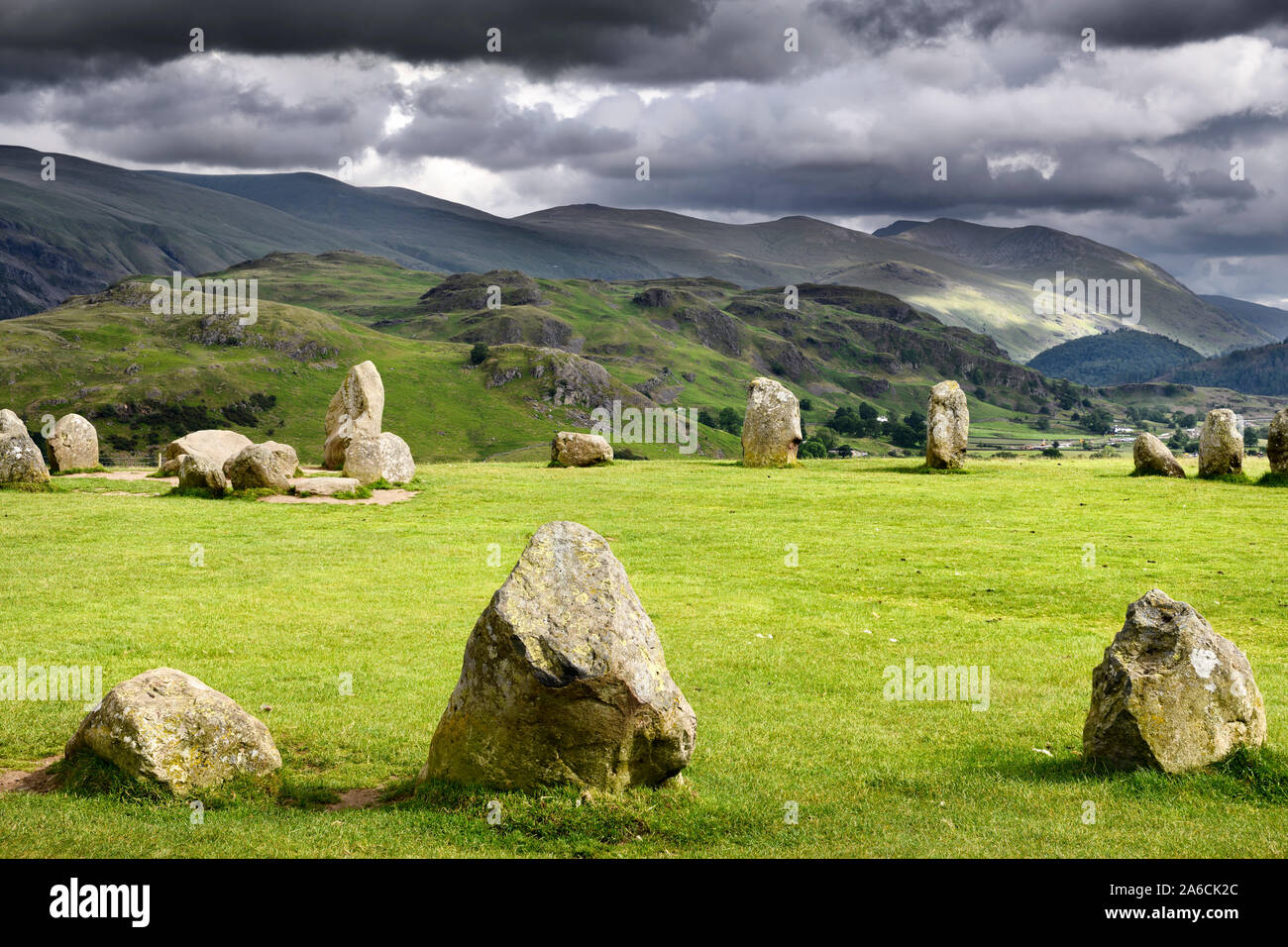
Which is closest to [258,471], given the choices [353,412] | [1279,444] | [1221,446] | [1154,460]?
[353,412]

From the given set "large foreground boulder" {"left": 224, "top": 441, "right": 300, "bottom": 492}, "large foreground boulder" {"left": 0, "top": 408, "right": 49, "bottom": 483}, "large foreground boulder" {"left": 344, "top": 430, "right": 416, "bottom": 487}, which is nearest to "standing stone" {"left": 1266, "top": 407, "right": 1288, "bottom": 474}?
"large foreground boulder" {"left": 344, "top": 430, "right": 416, "bottom": 487}

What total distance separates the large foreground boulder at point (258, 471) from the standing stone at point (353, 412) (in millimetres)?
7782

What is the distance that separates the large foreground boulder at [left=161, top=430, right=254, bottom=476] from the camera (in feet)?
142

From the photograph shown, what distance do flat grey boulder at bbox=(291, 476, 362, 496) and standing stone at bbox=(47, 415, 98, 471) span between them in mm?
13680

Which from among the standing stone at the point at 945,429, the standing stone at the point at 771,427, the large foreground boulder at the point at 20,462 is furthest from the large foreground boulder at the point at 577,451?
the large foreground boulder at the point at 20,462

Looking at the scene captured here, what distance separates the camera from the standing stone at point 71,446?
45062mm

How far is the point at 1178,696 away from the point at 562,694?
23.2 ft

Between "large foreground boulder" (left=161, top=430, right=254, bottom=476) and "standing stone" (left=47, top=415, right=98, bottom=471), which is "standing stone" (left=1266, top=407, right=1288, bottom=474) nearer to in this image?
"large foreground boulder" (left=161, top=430, right=254, bottom=476)

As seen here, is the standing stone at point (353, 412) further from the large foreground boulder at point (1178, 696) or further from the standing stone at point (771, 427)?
the large foreground boulder at point (1178, 696)

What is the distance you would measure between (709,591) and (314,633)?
9.15 metres

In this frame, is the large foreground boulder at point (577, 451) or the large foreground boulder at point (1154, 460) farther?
the large foreground boulder at point (577, 451)

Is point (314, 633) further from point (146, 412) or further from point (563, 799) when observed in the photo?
point (146, 412)
